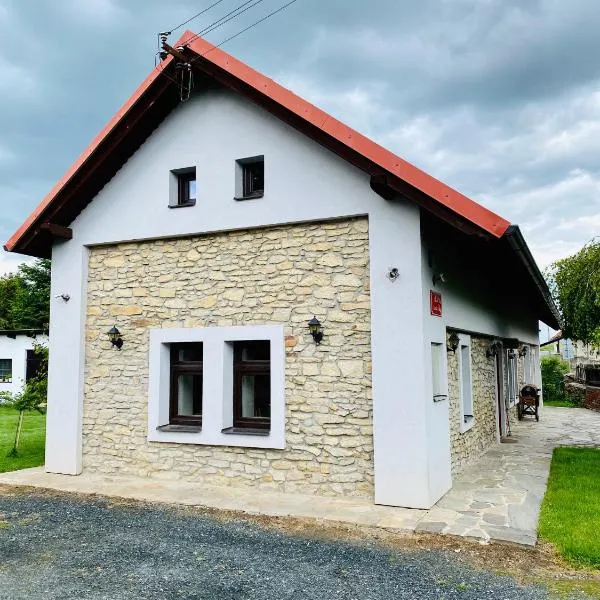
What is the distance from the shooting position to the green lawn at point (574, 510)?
5.00 m

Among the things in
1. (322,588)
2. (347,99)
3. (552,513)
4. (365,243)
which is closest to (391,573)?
(322,588)

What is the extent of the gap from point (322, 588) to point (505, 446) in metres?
7.97

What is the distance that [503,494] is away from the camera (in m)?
7.11

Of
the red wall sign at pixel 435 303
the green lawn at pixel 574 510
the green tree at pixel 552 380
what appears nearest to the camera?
the green lawn at pixel 574 510

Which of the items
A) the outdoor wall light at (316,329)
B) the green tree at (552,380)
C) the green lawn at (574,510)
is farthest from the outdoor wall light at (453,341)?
the green tree at (552,380)

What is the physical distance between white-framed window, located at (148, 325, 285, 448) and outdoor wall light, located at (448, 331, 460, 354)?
2598 mm

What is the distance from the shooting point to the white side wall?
22.2 feet

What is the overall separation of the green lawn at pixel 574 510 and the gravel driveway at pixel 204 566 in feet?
3.20

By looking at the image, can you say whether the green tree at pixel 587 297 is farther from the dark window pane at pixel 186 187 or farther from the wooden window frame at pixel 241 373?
the dark window pane at pixel 186 187

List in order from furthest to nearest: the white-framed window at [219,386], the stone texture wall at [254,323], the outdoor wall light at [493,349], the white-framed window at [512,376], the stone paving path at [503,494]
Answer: the white-framed window at [512,376], the outdoor wall light at [493,349], the white-framed window at [219,386], the stone texture wall at [254,323], the stone paving path at [503,494]

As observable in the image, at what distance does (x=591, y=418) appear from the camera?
17.3 metres

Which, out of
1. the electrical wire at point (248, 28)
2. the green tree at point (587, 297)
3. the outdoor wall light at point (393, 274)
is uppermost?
the electrical wire at point (248, 28)

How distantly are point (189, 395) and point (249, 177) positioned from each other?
142 inches

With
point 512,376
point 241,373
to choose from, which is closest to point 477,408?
point 241,373
